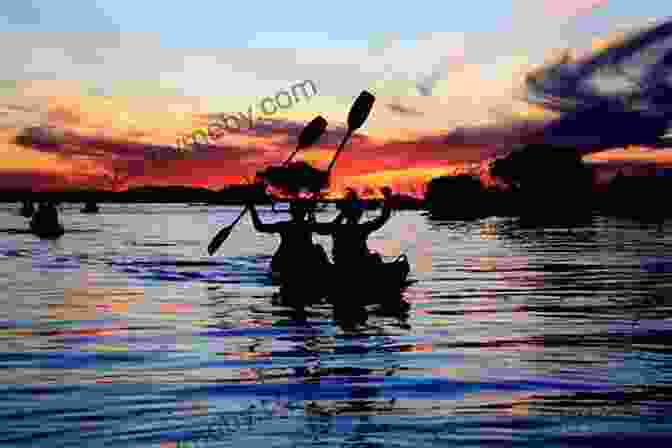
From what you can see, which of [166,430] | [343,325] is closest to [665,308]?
[343,325]

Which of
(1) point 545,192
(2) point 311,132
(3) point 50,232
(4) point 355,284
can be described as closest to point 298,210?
(4) point 355,284

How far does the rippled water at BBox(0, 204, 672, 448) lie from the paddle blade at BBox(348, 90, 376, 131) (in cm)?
524

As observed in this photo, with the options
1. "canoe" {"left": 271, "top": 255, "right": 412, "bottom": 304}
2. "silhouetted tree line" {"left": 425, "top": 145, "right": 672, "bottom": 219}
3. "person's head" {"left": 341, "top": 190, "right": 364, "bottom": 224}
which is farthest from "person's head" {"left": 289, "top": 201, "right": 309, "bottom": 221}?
"silhouetted tree line" {"left": 425, "top": 145, "right": 672, "bottom": 219}

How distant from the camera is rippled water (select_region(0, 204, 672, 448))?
797 centimetres

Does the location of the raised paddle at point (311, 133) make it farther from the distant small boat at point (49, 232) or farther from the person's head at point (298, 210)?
the distant small boat at point (49, 232)

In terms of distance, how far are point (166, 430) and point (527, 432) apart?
3.09m

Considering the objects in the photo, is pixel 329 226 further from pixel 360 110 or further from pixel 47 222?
pixel 47 222

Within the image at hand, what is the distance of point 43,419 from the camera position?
846 cm

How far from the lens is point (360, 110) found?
26062mm

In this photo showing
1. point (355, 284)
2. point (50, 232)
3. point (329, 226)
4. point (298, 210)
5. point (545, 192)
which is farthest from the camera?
point (545, 192)

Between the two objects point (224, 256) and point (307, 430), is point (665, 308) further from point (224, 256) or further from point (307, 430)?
point (224, 256)

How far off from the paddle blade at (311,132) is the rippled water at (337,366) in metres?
5.44

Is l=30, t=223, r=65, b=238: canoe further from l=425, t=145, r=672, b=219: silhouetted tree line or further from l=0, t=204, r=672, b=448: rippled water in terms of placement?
l=425, t=145, r=672, b=219: silhouetted tree line

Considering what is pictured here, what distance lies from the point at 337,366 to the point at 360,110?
15519mm
